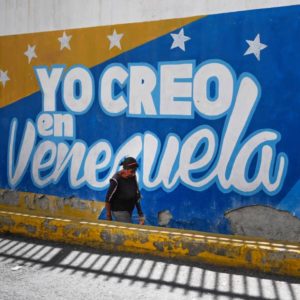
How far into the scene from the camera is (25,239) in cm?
666

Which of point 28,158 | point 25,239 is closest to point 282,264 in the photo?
point 25,239

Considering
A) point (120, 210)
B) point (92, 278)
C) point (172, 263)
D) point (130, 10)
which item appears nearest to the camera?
point (92, 278)

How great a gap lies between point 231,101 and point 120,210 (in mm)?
2238

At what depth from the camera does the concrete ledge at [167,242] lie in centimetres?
539

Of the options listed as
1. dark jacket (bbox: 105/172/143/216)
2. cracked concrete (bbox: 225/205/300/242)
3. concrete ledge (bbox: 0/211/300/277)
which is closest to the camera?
concrete ledge (bbox: 0/211/300/277)

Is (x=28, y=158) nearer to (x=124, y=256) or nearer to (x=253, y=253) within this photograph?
(x=124, y=256)

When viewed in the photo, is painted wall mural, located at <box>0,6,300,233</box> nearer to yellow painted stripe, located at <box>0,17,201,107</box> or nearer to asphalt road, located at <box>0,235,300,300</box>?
yellow painted stripe, located at <box>0,17,201,107</box>

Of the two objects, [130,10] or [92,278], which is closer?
[92,278]

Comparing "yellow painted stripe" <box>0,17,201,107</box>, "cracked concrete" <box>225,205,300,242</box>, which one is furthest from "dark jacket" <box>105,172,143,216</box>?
"yellow painted stripe" <box>0,17,201,107</box>

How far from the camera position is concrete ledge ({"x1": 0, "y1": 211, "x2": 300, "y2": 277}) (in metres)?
5.39

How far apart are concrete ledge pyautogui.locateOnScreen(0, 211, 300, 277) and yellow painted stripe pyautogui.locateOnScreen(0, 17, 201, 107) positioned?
271 cm

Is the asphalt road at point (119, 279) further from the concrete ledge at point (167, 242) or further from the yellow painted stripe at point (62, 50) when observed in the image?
the yellow painted stripe at point (62, 50)

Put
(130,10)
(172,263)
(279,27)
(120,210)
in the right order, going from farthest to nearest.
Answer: (130,10) < (120,210) < (279,27) < (172,263)

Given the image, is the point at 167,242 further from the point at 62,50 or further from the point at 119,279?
the point at 62,50
